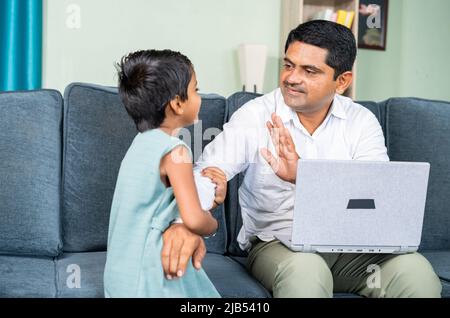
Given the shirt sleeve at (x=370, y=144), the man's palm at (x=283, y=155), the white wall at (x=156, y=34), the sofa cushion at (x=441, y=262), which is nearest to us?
the man's palm at (x=283, y=155)

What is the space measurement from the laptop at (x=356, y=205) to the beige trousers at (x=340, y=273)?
0.05 meters

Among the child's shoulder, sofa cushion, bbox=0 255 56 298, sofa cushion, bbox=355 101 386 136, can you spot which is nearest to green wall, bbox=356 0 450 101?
sofa cushion, bbox=355 101 386 136

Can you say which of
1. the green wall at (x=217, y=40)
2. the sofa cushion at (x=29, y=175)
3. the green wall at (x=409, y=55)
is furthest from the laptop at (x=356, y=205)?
the green wall at (x=409, y=55)

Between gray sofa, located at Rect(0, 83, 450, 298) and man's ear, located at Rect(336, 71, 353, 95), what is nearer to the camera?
gray sofa, located at Rect(0, 83, 450, 298)

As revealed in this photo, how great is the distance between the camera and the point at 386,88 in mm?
3871

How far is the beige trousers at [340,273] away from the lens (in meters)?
1.34

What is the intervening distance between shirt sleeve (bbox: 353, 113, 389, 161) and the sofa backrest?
19cm

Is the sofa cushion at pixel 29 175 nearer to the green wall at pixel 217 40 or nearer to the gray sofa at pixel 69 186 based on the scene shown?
the gray sofa at pixel 69 186

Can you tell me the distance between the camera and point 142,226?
118 centimetres

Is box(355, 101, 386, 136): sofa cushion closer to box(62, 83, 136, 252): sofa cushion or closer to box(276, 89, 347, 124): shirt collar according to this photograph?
box(276, 89, 347, 124): shirt collar

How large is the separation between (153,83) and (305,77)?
24.9 inches

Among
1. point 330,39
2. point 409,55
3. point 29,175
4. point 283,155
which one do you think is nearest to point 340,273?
point 283,155

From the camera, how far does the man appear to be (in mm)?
1435

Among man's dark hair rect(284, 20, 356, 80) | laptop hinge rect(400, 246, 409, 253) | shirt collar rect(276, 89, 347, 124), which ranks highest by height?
man's dark hair rect(284, 20, 356, 80)
